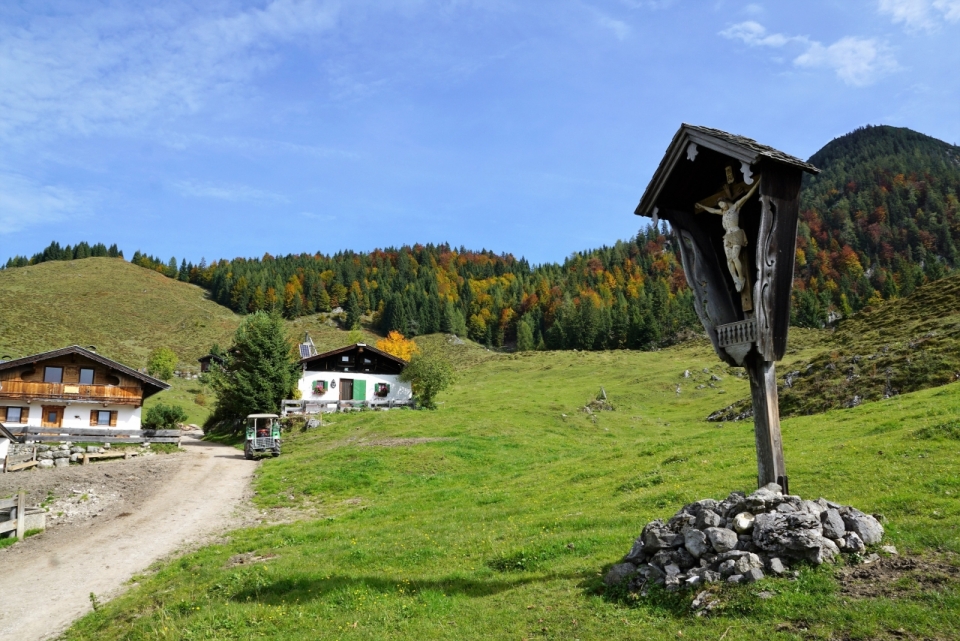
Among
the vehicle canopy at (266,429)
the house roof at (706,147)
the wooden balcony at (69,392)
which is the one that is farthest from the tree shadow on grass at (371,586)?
the wooden balcony at (69,392)

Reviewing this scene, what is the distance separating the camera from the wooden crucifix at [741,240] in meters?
9.89

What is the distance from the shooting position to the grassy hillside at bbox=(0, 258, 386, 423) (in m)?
108

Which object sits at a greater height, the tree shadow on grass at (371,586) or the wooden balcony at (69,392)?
the wooden balcony at (69,392)

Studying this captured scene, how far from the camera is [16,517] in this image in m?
21.3

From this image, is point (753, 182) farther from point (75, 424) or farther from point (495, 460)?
point (75, 424)

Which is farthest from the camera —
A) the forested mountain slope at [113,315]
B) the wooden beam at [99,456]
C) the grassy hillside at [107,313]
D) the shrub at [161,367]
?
the forested mountain slope at [113,315]

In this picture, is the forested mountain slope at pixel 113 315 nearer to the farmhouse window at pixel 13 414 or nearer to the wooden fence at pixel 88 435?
the farmhouse window at pixel 13 414

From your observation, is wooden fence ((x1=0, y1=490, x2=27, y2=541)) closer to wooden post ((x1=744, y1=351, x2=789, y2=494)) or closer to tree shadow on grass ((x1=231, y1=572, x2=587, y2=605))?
tree shadow on grass ((x1=231, y1=572, x2=587, y2=605))

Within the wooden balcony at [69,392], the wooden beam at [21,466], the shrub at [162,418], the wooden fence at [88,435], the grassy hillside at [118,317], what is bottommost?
the wooden beam at [21,466]

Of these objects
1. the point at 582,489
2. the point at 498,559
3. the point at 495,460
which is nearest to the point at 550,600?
the point at 498,559

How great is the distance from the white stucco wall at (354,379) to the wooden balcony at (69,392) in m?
14.5

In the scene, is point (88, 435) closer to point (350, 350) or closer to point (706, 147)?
point (350, 350)

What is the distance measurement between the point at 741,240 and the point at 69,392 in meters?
54.3

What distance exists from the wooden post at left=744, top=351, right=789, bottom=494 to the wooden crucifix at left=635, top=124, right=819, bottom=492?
0.02 metres
